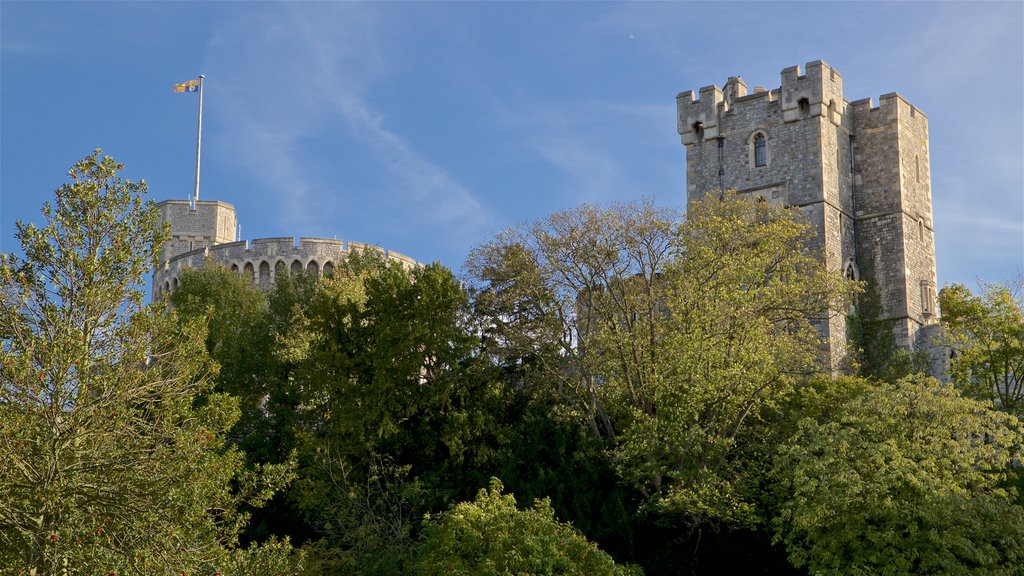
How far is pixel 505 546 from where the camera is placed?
25.6m

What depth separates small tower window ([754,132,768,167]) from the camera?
45656 millimetres

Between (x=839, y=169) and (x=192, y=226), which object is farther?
(x=192, y=226)

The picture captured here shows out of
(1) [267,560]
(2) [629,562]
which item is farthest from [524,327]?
(1) [267,560]

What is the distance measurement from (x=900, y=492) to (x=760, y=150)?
20.6 metres

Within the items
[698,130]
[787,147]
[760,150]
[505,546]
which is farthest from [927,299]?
[505,546]

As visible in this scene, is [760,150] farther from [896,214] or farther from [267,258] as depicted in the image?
[267,258]

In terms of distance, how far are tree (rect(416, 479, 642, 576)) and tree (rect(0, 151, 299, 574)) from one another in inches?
186

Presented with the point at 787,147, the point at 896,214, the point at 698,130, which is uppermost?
the point at 698,130

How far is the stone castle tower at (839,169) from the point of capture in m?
44.3

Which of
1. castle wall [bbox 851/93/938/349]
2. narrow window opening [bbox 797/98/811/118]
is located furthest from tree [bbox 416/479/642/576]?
narrow window opening [bbox 797/98/811/118]

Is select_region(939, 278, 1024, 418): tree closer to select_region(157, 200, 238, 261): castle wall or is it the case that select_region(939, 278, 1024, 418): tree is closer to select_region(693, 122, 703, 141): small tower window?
select_region(693, 122, 703, 141): small tower window

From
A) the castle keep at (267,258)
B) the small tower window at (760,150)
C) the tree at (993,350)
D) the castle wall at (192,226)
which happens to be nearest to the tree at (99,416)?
the tree at (993,350)

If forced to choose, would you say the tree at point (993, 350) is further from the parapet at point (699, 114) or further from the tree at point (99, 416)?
the tree at point (99, 416)

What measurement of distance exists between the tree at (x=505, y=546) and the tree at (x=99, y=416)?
4712 millimetres
